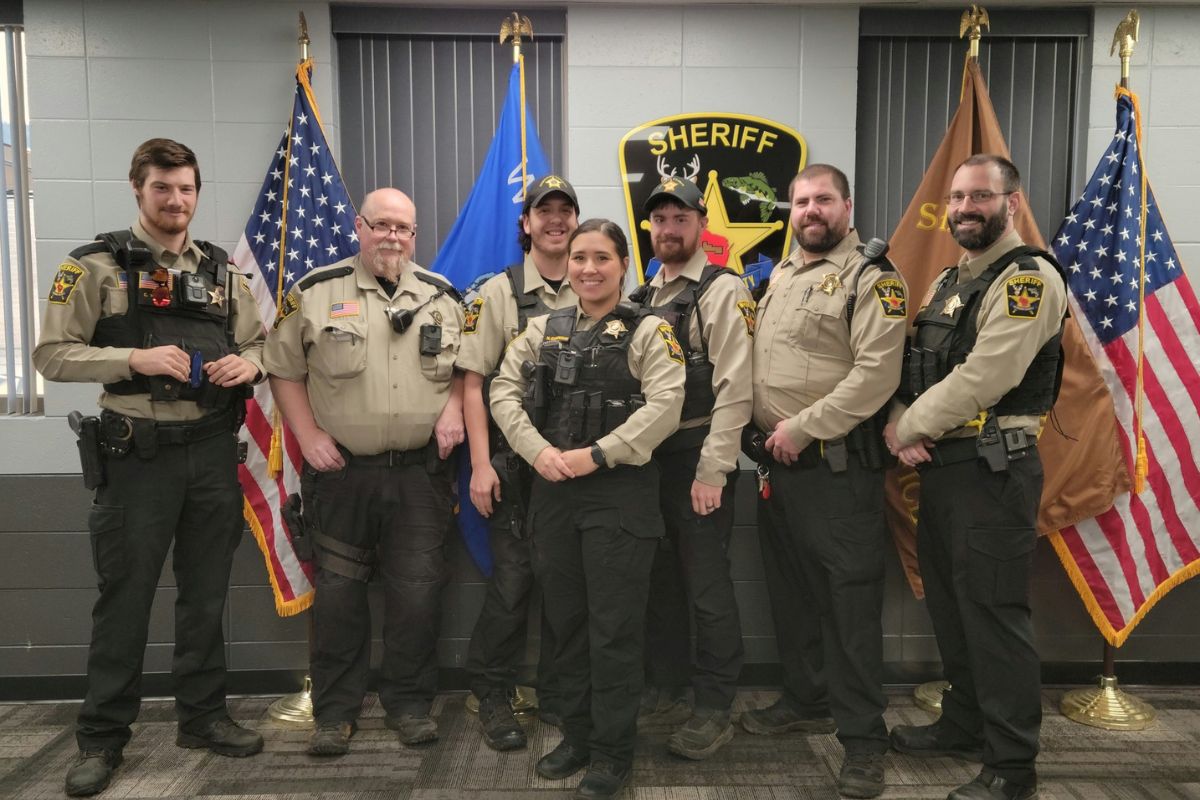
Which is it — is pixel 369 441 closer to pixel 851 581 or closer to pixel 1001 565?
pixel 851 581

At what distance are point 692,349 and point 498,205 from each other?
1.09 metres

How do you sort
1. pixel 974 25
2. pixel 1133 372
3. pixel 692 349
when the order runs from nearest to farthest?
Result: 1. pixel 692 349
2. pixel 1133 372
3. pixel 974 25

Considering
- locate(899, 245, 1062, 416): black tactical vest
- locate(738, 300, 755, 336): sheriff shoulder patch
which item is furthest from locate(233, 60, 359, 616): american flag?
locate(899, 245, 1062, 416): black tactical vest

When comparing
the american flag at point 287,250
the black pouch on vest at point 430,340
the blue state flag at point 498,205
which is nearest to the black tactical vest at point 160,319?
the american flag at point 287,250

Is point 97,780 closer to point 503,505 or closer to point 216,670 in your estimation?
point 216,670

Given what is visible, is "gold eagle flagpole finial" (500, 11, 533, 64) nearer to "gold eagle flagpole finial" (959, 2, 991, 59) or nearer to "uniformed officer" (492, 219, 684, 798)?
"uniformed officer" (492, 219, 684, 798)

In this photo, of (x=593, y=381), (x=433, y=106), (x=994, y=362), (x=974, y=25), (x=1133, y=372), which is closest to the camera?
(x=994, y=362)

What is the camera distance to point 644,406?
2320mm

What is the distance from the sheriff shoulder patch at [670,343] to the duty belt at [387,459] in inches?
37.9

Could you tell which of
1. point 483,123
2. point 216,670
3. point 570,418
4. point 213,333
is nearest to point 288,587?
point 216,670

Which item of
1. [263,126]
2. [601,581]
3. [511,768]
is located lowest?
[511,768]

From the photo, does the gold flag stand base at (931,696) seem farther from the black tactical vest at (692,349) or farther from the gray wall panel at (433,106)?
the gray wall panel at (433,106)

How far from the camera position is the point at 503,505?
9.32 feet

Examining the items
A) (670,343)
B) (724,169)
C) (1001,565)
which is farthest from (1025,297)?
(724,169)
